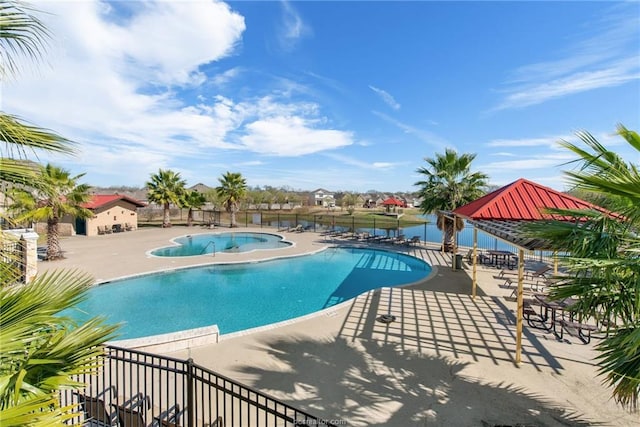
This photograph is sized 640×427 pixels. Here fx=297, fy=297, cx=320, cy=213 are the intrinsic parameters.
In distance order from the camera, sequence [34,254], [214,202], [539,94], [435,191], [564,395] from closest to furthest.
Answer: [564,395]
[34,254]
[539,94]
[435,191]
[214,202]

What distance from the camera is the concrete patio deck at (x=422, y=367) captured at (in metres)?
4.31

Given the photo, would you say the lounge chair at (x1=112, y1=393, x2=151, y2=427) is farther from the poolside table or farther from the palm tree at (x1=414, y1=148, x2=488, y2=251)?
the poolside table

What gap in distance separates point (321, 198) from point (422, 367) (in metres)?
76.4

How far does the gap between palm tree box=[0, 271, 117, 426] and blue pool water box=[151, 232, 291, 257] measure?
15258mm

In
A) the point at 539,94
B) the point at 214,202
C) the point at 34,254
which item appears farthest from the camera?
the point at 214,202

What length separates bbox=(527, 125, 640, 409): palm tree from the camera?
8.03 ft

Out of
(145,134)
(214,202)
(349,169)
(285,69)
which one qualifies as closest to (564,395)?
(285,69)

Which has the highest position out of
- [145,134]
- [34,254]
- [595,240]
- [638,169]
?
[145,134]

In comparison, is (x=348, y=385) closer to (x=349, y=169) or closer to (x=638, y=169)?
(x=638, y=169)

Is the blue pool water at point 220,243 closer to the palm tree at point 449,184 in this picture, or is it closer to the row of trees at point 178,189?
the row of trees at point 178,189

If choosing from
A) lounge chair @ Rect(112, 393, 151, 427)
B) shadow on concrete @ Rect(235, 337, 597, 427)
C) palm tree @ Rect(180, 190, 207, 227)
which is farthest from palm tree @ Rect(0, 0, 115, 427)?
palm tree @ Rect(180, 190, 207, 227)

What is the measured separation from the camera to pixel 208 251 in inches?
744

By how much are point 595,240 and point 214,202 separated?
119ft

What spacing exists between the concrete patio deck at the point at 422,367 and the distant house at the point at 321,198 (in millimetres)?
66595
